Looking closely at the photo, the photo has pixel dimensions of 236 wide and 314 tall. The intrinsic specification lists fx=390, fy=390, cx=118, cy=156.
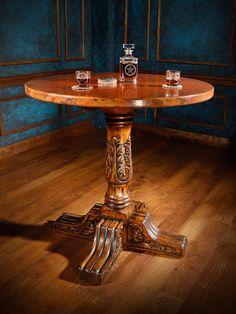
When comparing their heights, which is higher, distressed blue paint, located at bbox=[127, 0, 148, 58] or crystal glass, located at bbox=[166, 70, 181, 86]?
distressed blue paint, located at bbox=[127, 0, 148, 58]

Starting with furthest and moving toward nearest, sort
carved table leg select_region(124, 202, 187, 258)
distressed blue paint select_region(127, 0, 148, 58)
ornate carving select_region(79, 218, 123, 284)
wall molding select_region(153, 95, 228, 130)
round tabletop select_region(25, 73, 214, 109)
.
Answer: distressed blue paint select_region(127, 0, 148, 58)
wall molding select_region(153, 95, 228, 130)
carved table leg select_region(124, 202, 187, 258)
ornate carving select_region(79, 218, 123, 284)
round tabletop select_region(25, 73, 214, 109)

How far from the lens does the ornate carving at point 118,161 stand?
1981 millimetres

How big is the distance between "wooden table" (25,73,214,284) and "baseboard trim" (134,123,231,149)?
1968 mm

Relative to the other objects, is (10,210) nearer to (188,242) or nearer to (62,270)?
(62,270)

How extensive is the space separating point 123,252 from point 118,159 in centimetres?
50

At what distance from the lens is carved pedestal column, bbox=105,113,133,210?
76.5 inches

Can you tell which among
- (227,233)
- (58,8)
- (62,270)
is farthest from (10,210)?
(58,8)

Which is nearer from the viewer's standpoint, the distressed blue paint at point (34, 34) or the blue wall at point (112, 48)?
the distressed blue paint at point (34, 34)

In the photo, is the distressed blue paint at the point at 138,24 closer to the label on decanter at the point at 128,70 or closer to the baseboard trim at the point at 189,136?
the baseboard trim at the point at 189,136

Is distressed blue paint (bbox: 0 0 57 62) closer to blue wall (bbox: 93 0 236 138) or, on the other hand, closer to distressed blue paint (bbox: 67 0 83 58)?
distressed blue paint (bbox: 67 0 83 58)

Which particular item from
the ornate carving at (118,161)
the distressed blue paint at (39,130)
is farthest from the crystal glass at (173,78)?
the distressed blue paint at (39,130)

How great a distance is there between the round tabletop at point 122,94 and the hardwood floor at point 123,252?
0.82 meters

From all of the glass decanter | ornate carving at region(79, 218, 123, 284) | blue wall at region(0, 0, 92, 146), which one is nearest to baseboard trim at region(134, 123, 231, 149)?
blue wall at region(0, 0, 92, 146)

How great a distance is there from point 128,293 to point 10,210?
3.65 feet
